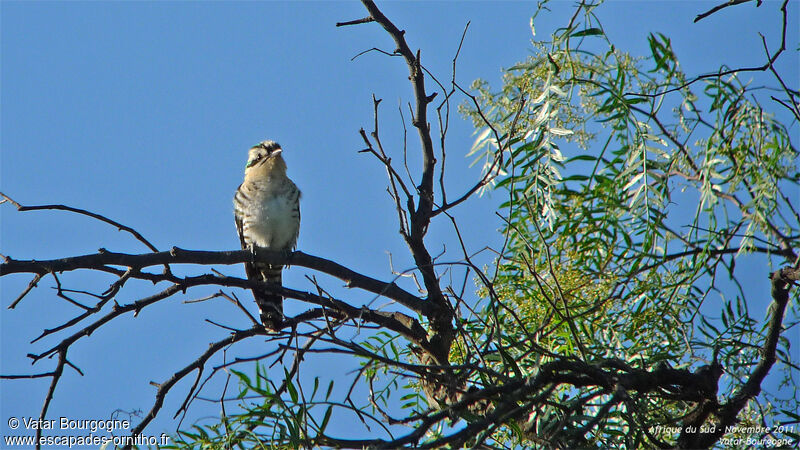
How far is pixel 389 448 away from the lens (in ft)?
6.20

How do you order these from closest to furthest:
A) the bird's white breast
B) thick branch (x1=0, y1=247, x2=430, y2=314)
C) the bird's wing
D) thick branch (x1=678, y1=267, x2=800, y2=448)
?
thick branch (x1=678, y1=267, x2=800, y2=448) → thick branch (x1=0, y1=247, x2=430, y2=314) → the bird's white breast → the bird's wing

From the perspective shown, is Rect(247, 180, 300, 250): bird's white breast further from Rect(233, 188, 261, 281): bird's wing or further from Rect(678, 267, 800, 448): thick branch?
Rect(678, 267, 800, 448): thick branch

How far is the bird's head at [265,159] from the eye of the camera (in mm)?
5758

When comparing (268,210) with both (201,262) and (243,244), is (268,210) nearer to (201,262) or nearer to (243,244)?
(243,244)

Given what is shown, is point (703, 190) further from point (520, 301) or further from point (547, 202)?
point (520, 301)

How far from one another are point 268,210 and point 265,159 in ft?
1.52

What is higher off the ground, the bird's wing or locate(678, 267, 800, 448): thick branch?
the bird's wing

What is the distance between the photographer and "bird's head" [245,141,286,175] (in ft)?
18.9

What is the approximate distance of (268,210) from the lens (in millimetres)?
5512

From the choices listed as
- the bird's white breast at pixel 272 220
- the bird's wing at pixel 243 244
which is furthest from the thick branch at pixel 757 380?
the bird's wing at pixel 243 244

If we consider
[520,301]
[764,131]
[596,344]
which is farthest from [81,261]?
[764,131]

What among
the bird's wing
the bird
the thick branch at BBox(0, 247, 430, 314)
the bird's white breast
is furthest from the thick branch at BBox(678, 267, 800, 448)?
the bird's wing

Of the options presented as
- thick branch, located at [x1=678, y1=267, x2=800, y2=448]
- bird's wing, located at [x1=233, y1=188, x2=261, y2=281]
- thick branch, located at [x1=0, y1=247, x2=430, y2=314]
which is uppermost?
bird's wing, located at [x1=233, y1=188, x2=261, y2=281]

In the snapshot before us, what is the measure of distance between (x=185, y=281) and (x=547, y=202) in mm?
1448
